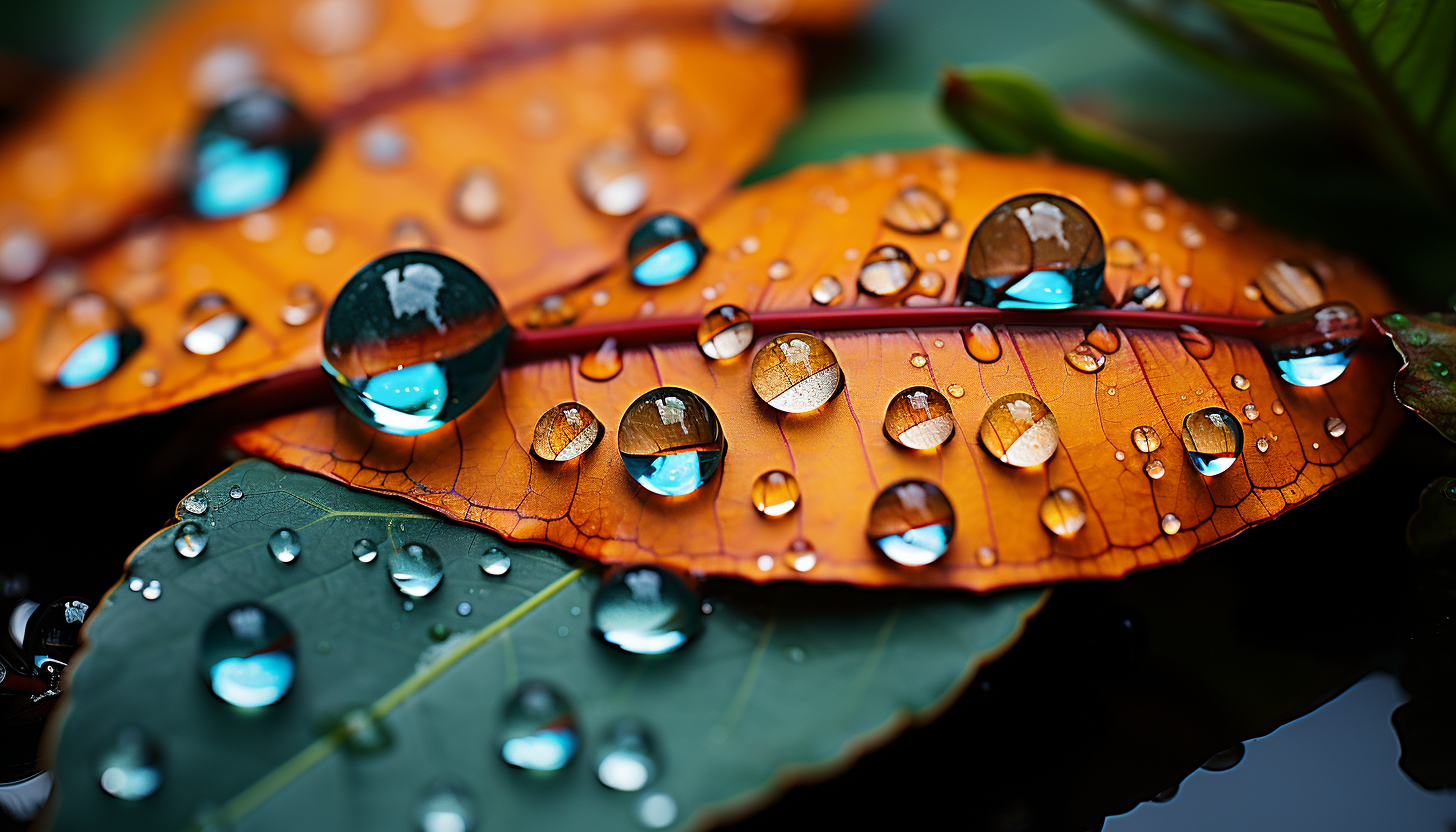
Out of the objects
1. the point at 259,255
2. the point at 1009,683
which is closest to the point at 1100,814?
the point at 1009,683

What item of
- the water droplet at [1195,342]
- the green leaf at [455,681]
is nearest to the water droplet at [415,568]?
the green leaf at [455,681]

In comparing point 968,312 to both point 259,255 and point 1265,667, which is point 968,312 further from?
point 259,255

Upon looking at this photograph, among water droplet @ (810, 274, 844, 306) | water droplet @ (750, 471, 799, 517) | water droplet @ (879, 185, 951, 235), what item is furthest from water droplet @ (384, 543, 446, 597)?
water droplet @ (879, 185, 951, 235)

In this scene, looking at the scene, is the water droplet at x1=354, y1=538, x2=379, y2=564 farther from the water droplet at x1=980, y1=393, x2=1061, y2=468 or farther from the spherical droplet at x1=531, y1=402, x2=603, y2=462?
the water droplet at x1=980, y1=393, x2=1061, y2=468

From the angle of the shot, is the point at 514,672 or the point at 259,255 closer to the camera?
the point at 514,672

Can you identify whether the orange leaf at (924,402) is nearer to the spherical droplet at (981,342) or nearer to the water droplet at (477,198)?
the spherical droplet at (981,342)
